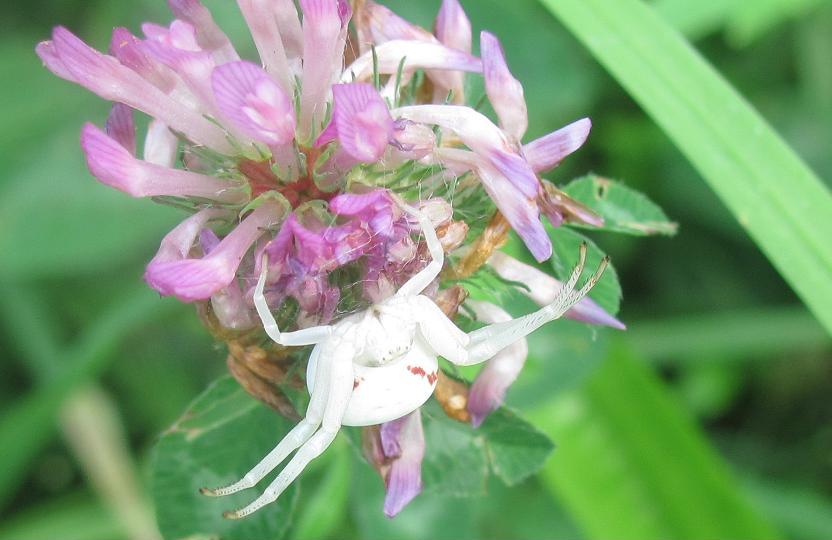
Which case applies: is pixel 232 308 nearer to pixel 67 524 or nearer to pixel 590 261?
pixel 590 261

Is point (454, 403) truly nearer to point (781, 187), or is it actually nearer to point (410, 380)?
point (410, 380)

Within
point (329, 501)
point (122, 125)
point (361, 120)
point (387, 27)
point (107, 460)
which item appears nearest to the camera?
point (361, 120)

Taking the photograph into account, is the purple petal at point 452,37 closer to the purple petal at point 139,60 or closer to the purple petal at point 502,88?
the purple petal at point 502,88

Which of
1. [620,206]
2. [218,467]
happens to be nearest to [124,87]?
[218,467]

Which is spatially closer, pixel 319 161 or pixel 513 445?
pixel 319 161

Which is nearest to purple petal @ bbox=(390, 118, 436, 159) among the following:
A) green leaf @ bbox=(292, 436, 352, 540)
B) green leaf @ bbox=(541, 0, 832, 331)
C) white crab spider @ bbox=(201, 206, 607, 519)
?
white crab spider @ bbox=(201, 206, 607, 519)

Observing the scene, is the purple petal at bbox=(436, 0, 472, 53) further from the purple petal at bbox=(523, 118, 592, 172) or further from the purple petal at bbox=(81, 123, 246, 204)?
the purple petal at bbox=(81, 123, 246, 204)
